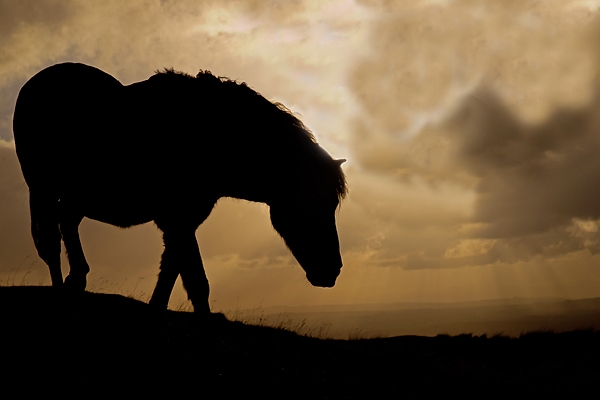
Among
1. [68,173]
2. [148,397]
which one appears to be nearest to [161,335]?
[148,397]

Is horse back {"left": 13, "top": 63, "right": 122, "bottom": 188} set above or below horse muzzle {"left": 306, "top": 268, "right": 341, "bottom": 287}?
A: above

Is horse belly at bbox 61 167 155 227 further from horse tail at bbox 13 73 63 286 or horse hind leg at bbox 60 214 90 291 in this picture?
horse tail at bbox 13 73 63 286

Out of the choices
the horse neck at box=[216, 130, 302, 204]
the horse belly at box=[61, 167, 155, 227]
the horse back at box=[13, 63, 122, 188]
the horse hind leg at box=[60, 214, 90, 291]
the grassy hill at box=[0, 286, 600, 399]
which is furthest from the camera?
the horse hind leg at box=[60, 214, 90, 291]

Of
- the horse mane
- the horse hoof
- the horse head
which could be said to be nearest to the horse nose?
the horse head

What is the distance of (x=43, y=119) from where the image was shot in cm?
848

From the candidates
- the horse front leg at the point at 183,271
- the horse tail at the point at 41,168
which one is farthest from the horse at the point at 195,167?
the horse tail at the point at 41,168

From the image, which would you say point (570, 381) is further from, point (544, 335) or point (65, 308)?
point (65, 308)

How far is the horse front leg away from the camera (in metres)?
7.07

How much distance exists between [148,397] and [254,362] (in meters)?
2.25

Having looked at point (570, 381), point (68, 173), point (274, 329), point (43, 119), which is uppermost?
point (43, 119)

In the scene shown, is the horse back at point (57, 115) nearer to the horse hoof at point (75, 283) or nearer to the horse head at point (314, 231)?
the horse hoof at point (75, 283)

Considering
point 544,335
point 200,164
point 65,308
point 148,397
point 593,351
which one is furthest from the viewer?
point 544,335

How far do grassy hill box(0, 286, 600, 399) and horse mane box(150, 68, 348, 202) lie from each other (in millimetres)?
2535

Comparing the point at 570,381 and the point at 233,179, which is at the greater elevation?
the point at 233,179
